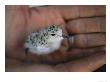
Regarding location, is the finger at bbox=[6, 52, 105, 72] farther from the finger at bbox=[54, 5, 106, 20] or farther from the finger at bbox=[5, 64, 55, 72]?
the finger at bbox=[54, 5, 106, 20]

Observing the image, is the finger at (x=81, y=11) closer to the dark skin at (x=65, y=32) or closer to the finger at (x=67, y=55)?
the dark skin at (x=65, y=32)
